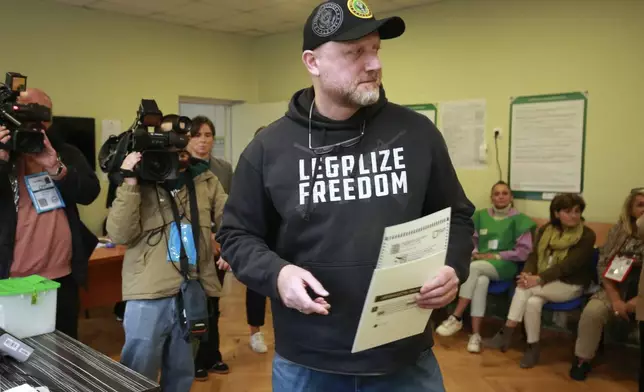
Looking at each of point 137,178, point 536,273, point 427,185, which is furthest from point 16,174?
point 536,273

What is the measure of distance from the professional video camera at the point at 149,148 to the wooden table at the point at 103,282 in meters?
1.68

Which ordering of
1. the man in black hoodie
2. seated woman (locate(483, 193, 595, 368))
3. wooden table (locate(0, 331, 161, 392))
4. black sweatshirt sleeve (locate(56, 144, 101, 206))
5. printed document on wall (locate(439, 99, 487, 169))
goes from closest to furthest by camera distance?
1. the man in black hoodie
2. wooden table (locate(0, 331, 161, 392))
3. black sweatshirt sleeve (locate(56, 144, 101, 206))
4. seated woman (locate(483, 193, 595, 368))
5. printed document on wall (locate(439, 99, 487, 169))

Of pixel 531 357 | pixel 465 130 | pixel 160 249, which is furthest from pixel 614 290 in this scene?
pixel 160 249

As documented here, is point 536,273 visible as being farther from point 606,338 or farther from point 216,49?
point 216,49

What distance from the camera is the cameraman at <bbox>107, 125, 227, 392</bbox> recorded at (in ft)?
6.60

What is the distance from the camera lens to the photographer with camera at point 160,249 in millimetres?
2016

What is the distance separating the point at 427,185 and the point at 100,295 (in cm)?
316

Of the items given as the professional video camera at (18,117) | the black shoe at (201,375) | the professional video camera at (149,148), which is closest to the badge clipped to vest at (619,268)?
the black shoe at (201,375)

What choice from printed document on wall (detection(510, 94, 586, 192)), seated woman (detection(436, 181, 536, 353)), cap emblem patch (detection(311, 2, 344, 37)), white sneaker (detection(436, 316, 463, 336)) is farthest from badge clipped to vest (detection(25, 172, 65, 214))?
printed document on wall (detection(510, 94, 586, 192))

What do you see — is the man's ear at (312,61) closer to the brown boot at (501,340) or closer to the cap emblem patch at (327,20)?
the cap emblem patch at (327,20)

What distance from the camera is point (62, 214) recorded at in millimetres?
2264

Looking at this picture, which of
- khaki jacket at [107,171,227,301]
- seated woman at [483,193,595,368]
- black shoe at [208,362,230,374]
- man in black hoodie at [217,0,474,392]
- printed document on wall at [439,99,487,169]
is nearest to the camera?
man in black hoodie at [217,0,474,392]

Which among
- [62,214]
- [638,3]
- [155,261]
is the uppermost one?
[638,3]

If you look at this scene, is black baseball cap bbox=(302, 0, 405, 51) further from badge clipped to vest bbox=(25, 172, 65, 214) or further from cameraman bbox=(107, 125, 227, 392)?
badge clipped to vest bbox=(25, 172, 65, 214)
